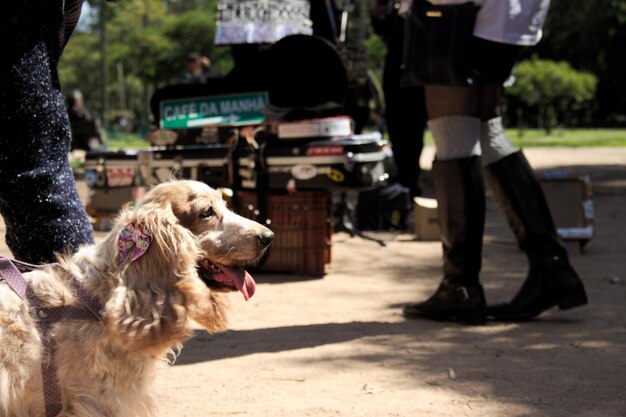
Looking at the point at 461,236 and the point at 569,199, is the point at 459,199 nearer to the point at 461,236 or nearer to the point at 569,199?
the point at 461,236

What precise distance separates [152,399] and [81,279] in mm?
440

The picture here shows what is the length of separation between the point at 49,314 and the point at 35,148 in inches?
29.7

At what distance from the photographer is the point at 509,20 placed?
4.89m

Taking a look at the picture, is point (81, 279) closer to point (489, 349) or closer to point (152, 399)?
point (152, 399)

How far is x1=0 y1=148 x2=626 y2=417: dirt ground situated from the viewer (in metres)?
3.75

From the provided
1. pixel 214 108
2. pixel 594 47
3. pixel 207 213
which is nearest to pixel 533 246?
pixel 207 213

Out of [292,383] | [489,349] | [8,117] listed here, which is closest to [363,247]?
[489,349]

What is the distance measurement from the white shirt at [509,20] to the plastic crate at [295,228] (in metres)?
2.17

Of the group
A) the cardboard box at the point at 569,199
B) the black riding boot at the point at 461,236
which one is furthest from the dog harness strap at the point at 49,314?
the cardboard box at the point at 569,199

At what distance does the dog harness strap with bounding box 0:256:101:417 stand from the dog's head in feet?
0.41

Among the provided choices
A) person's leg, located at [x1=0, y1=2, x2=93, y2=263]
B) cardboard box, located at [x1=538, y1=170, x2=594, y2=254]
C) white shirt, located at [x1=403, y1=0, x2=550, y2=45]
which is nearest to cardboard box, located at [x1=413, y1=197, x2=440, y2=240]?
cardboard box, located at [x1=538, y1=170, x2=594, y2=254]

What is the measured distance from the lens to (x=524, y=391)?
3.91 meters

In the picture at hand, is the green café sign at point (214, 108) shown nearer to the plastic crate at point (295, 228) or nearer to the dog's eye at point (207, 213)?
the plastic crate at point (295, 228)

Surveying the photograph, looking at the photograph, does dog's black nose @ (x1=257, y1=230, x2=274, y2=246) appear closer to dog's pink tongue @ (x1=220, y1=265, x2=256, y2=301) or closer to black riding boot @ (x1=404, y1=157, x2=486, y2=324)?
dog's pink tongue @ (x1=220, y1=265, x2=256, y2=301)
